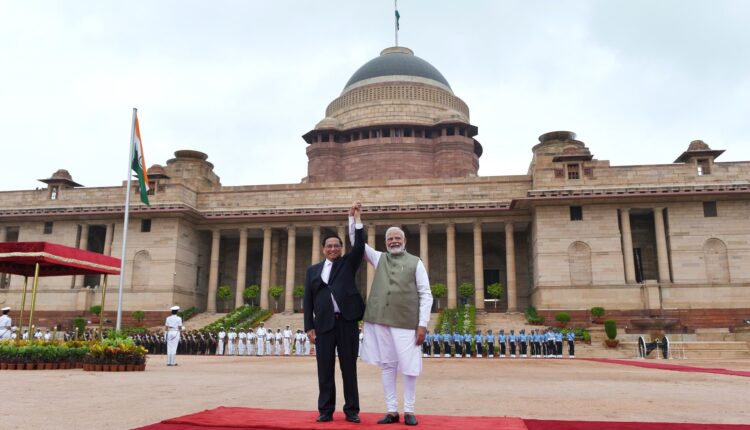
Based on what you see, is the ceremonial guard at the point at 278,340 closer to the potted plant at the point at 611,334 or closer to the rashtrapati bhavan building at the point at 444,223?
the rashtrapati bhavan building at the point at 444,223

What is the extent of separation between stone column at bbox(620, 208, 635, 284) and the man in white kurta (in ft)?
95.5

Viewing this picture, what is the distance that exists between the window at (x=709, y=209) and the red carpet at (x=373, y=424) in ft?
101

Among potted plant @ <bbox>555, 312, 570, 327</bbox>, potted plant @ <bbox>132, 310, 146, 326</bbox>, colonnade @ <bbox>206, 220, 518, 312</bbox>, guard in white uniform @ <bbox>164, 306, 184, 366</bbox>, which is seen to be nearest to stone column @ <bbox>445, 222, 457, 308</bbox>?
colonnade @ <bbox>206, 220, 518, 312</bbox>

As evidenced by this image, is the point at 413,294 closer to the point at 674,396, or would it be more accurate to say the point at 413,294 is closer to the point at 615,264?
the point at 674,396

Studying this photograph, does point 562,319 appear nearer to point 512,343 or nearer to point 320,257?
point 512,343

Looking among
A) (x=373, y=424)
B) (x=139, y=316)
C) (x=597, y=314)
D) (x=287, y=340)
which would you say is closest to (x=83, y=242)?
(x=139, y=316)

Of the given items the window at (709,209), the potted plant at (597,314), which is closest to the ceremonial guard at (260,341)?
the potted plant at (597,314)

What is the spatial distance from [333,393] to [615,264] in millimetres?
29590

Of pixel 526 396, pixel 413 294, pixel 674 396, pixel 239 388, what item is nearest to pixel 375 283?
pixel 413 294

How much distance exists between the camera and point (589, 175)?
3394 cm

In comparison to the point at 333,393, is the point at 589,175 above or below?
above

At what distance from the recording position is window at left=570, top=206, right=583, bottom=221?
1311 inches

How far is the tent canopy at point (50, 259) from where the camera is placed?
15273 mm

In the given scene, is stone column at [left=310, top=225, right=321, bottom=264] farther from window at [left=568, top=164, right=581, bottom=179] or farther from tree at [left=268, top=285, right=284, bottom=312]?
window at [left=568, top=164, right=581, bottom=179]
